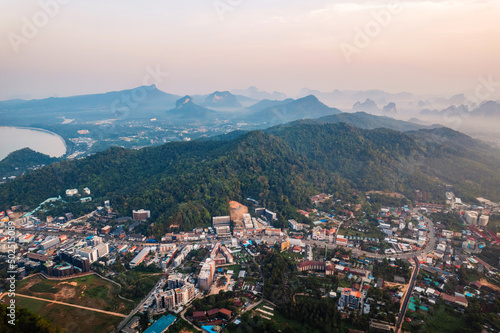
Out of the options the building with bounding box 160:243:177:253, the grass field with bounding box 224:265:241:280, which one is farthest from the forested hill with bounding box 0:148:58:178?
the grass field with bounding box 224:265:241:280

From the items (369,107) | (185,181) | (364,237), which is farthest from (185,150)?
(369,107)

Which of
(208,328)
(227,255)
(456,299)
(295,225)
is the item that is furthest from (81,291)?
(456,299)

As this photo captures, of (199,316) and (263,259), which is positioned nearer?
(199,316)

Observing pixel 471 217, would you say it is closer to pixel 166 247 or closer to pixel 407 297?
pixel 407 297

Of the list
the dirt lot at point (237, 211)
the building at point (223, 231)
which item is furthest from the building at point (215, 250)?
the dirt lot at point (237, 211)

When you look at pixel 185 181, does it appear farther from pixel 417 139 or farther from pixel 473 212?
pixel 417 139

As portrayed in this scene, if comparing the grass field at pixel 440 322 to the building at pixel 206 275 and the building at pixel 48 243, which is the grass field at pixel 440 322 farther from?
the building at pixel 48 243

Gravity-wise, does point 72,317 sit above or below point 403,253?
above

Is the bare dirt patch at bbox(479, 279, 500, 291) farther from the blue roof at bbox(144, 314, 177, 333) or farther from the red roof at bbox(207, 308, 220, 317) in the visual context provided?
the blue roof at bbox(144, 314, 177, 333)
